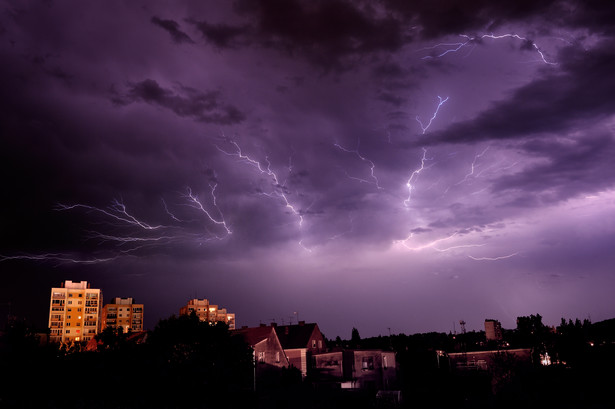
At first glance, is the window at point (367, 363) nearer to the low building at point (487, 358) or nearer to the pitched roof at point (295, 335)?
the low building at point (487, 358)

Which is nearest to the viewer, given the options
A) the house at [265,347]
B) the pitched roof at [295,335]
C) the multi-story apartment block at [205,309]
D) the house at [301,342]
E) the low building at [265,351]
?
the low building at [265,351]

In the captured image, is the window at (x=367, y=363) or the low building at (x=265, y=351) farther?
the window at (x=367, y=363)

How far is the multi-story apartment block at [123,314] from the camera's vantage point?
158625mm

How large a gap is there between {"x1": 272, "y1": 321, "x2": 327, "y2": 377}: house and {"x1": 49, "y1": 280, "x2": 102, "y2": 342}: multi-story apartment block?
335ft

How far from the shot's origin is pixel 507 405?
70.7ft

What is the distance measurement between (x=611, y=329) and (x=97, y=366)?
62.8 metres

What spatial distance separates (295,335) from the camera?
5744 cm

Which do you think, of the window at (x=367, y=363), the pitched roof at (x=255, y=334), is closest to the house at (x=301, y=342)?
the pitched roof at (x=255, y=334)

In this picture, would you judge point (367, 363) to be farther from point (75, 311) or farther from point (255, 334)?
point (75, 311)

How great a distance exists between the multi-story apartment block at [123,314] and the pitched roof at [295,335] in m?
117

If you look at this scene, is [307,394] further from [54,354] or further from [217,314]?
[217,314]

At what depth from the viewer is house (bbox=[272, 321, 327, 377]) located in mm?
53500

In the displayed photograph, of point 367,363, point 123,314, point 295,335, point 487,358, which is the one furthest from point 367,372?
point 123,314

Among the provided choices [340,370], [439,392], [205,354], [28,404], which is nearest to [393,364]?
[340,370]
